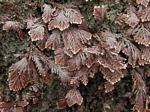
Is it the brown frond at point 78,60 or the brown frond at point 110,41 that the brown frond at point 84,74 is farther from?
the brown frond at point 110,41

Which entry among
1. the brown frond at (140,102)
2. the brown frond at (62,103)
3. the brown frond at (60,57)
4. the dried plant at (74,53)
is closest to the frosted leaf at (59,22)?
the dried plant at (74,53)

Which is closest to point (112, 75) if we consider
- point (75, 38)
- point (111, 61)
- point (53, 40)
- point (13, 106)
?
point (111, 61)

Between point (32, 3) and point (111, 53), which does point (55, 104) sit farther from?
point (32, 3)

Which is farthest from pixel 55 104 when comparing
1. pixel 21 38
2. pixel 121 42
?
pixel 121 42

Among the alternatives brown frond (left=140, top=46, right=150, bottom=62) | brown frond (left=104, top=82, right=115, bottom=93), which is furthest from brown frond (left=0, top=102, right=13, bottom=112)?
brown frond (left=140, top=46, right=150, bottom=62)

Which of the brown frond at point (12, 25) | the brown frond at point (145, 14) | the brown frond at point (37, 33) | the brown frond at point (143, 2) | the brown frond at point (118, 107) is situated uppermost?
the brown frond at point (143, 2)

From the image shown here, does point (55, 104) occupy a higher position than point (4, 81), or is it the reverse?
point (4, 81)

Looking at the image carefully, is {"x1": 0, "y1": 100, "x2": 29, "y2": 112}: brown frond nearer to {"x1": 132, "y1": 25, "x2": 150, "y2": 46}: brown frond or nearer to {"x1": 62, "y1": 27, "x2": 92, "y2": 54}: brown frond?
{"x1": 62, "y1": 27, "x2": 92, "y2": 54}: brown frond
